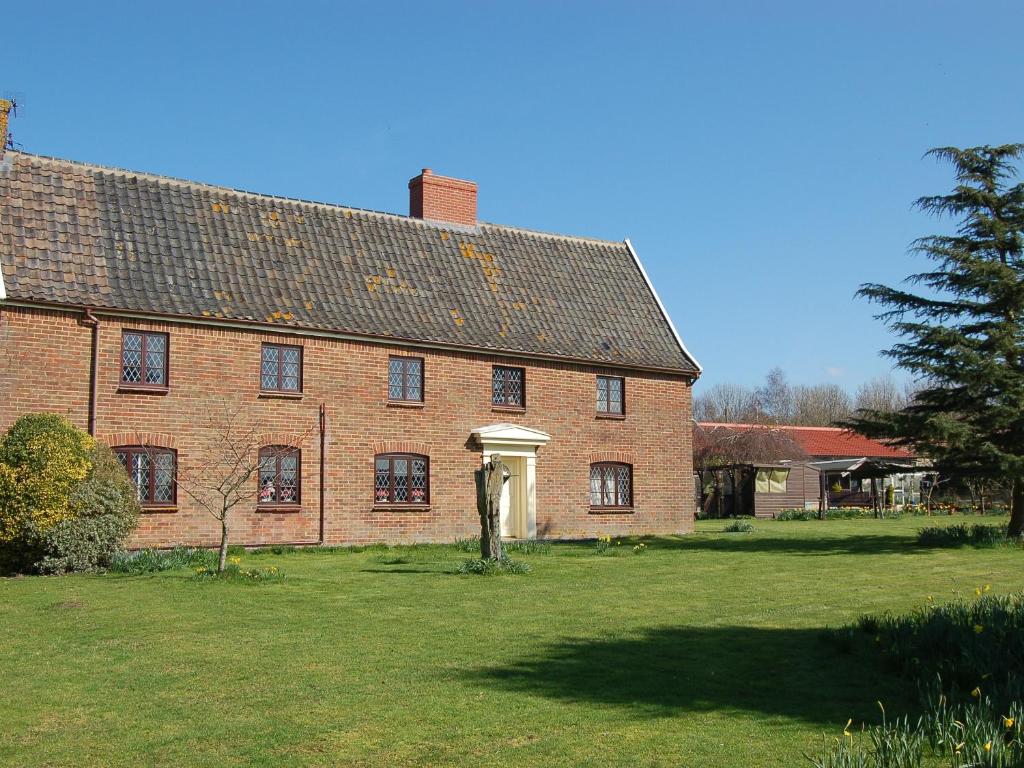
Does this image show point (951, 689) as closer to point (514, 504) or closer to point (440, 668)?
point (440, 668)

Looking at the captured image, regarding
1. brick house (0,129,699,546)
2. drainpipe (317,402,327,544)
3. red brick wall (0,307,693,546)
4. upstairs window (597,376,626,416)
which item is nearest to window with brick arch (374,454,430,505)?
brick house (0,129,699,546)

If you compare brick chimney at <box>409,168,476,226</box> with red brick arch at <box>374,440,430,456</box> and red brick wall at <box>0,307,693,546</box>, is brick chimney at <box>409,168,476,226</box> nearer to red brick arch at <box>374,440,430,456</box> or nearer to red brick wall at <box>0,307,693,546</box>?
red brick wall at <box>0,307,693,546</box>

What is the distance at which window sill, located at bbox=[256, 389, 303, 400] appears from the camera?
22948 mm

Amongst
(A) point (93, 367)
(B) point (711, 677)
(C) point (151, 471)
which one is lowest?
(B) point (711, 677)

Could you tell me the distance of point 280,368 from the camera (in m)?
23.4

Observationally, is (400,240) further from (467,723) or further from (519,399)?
(467,723)

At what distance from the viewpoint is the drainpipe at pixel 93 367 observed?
20.8 metres

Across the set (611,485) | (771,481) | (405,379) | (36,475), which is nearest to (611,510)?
(611,485)

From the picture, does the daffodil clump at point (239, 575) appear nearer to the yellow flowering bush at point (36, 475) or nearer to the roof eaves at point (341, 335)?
the yellow flowering bush at point (36, 475)

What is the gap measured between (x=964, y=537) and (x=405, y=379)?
1354cm

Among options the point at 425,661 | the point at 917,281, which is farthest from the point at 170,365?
the point at 917,281

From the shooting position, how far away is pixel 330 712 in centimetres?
804

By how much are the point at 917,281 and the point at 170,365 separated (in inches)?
662

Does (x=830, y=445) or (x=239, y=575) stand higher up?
(x=830, y=445)
